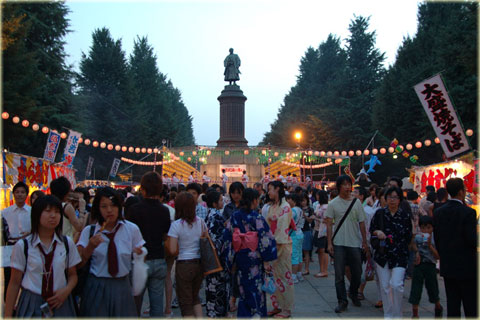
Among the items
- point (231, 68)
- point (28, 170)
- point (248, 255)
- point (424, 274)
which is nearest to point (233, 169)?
point (231, 68)

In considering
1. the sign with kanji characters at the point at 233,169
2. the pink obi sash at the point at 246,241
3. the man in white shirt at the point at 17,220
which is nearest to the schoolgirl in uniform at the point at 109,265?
the pink obi sash at the point at 246,241

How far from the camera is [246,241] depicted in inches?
196

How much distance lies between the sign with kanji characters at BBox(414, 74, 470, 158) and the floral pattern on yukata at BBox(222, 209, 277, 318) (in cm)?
909

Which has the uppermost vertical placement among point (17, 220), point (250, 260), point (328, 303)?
point (17, 220)

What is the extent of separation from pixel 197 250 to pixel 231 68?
89.7 ft

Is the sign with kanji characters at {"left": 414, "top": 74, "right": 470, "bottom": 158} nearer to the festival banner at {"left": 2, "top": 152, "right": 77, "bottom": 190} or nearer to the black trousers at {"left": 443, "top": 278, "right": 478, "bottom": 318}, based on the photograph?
the black trousers at {"left": 443, "top": 278, "right": 478, "bottom": 318}

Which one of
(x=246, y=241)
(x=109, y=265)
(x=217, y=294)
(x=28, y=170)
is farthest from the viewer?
(x=28, y=170)

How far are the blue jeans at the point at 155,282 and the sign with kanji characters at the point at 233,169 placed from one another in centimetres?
2301

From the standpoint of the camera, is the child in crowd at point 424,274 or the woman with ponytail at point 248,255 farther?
the child in crowd at point 424,274

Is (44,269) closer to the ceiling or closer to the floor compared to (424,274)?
closer to the ceiling

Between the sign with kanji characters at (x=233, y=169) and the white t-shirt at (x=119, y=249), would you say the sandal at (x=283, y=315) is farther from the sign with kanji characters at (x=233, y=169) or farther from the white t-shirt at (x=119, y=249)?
the sign with kanji characters at (x=233, y=169)

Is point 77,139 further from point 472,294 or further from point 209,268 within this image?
point 472,294

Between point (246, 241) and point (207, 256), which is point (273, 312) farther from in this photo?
point (207, 256)

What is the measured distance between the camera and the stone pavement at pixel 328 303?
19.4 feet
